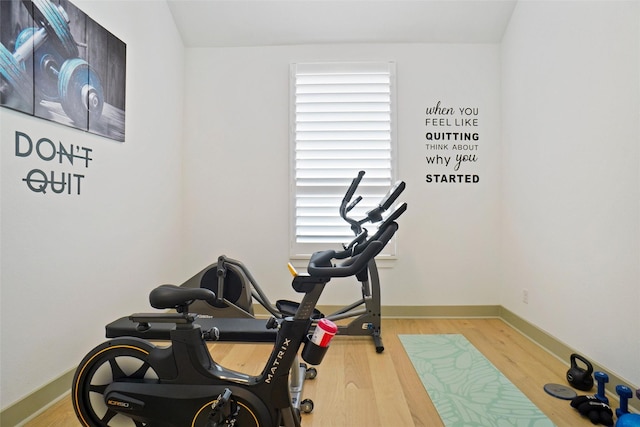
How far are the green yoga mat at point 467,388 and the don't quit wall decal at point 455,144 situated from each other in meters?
1.45

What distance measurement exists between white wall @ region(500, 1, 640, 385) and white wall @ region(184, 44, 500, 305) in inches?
9.5

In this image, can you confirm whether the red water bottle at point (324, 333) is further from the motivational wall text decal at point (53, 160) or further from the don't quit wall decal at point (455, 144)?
the don't quit wall decal at point (455, 144)

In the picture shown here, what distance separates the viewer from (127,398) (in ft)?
4.58

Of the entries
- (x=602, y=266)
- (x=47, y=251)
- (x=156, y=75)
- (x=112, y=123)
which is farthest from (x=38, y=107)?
(x=602, y=266)

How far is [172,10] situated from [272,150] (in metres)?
1.48

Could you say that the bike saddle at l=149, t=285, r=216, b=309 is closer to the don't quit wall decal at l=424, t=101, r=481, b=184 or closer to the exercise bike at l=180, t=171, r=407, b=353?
the exercise bike at l=180, t=171, r=407, b=353

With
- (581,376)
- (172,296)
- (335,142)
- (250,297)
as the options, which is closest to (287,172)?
(335,142)

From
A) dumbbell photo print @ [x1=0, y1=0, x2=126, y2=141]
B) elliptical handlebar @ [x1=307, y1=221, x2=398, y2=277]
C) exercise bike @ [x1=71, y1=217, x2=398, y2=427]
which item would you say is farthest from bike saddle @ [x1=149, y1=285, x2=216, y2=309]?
dumbbell photo print @ [x1=0, y1=0, x2=126, y2=141]

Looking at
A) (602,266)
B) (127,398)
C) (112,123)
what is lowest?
(127,398)

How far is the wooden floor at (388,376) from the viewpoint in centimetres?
170

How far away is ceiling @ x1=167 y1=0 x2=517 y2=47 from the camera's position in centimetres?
304

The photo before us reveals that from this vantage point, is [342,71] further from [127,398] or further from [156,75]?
[127,398]

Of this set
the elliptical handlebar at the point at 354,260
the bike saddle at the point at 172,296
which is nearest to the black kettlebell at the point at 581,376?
the elliptical handlebar at the point at 354,260

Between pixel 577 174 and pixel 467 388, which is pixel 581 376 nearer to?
pixel 467 388
